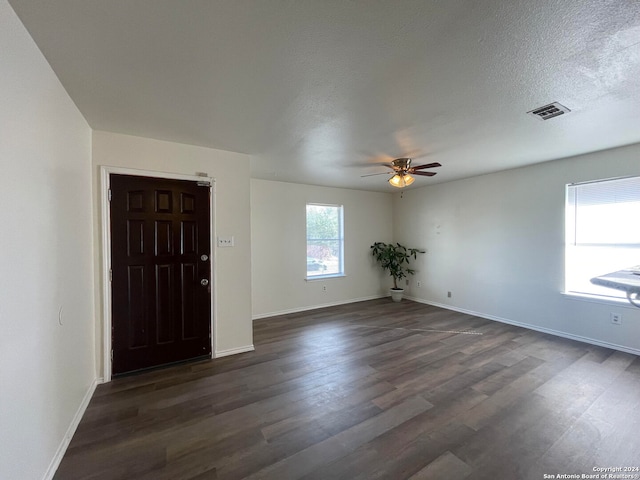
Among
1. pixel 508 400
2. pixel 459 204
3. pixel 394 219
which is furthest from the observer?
pixel 394 219

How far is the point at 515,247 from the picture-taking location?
425 cm

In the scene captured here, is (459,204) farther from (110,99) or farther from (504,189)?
(110,99)

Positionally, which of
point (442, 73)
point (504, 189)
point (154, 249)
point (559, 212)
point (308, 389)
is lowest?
point (308, 389)

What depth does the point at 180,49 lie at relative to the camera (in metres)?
1.48

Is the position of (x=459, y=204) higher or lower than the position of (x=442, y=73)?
lower

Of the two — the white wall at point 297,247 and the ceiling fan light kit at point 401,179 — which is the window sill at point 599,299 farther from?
the white wall at point 297,247

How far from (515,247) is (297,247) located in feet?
12.0

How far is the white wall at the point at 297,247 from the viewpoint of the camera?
4.82m

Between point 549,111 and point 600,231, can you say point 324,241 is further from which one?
point 600,231

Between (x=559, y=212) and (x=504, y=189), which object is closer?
(x=559, y=212)

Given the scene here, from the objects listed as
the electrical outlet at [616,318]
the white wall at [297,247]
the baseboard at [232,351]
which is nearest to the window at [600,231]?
the electrical outlet at [616,318]

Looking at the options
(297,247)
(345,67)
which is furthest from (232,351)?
(345,67)

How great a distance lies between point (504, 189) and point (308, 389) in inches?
167

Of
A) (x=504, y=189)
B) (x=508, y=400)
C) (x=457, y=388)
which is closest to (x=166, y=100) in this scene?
(x=457, y=388)
